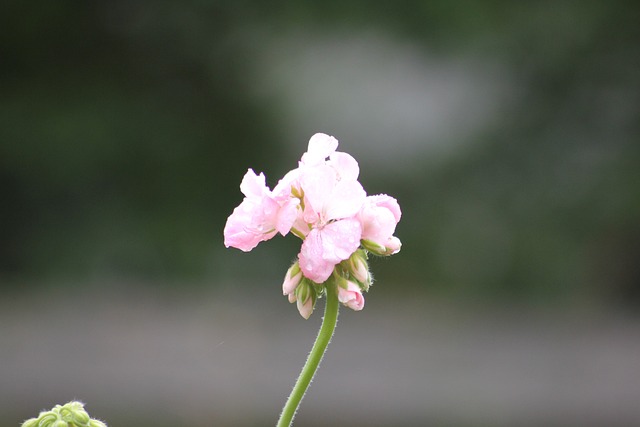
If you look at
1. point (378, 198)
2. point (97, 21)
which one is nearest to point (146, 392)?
point (97, 21)

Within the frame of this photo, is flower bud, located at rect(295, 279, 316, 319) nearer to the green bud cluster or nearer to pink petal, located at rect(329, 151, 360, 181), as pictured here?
pink petal, located at rect(329, 151, 360, 181)

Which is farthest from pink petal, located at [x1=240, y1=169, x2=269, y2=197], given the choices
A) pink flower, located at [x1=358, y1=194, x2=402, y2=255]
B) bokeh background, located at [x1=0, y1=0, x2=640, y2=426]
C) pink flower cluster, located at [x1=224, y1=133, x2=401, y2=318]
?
bokeh background, located at [x1=0, y1=0, x2=640, y2=426]

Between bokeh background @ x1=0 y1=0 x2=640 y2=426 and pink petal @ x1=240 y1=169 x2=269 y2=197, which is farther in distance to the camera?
bokeh background @ x1=0 y1=0 x2=640 y2=426

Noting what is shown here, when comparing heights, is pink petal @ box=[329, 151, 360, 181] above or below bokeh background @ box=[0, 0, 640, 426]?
below

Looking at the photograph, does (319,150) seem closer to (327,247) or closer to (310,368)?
(327,247)

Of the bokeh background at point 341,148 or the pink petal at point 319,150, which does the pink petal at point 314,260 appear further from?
the bokeh background at point 341,148

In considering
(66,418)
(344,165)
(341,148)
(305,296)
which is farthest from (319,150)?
(341,148)

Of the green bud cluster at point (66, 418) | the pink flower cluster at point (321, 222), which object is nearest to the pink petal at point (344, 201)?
the pink flower cluster at point (321, 222)
